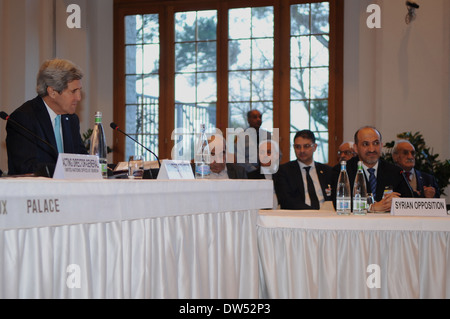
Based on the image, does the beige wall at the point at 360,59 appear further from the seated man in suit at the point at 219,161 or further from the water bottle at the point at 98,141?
the water bottle at the point at 98,141

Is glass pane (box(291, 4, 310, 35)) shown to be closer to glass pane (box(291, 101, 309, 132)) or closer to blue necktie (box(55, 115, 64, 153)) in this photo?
glass pane (box(291, 101, 309, 132))

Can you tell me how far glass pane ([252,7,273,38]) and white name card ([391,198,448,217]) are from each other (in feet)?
16.1

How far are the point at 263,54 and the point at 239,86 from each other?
510mm

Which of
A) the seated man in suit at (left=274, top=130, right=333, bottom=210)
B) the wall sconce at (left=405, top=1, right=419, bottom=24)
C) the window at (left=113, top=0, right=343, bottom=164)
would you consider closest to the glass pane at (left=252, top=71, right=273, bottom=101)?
the window at (left=113, top=0, right=343, bottom=164)

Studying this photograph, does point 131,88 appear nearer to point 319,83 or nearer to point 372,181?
point 319,83

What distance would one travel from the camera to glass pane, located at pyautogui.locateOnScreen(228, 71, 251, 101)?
7.62 metres

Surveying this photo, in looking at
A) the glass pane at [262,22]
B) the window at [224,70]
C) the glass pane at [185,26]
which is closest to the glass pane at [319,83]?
the window at [224,70]

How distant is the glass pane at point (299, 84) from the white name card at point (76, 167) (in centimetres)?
568

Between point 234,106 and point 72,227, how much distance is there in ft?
20.2

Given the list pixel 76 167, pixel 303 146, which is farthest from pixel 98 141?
pixel 303 146

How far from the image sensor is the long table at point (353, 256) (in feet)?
8.91

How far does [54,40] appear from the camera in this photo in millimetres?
7691
